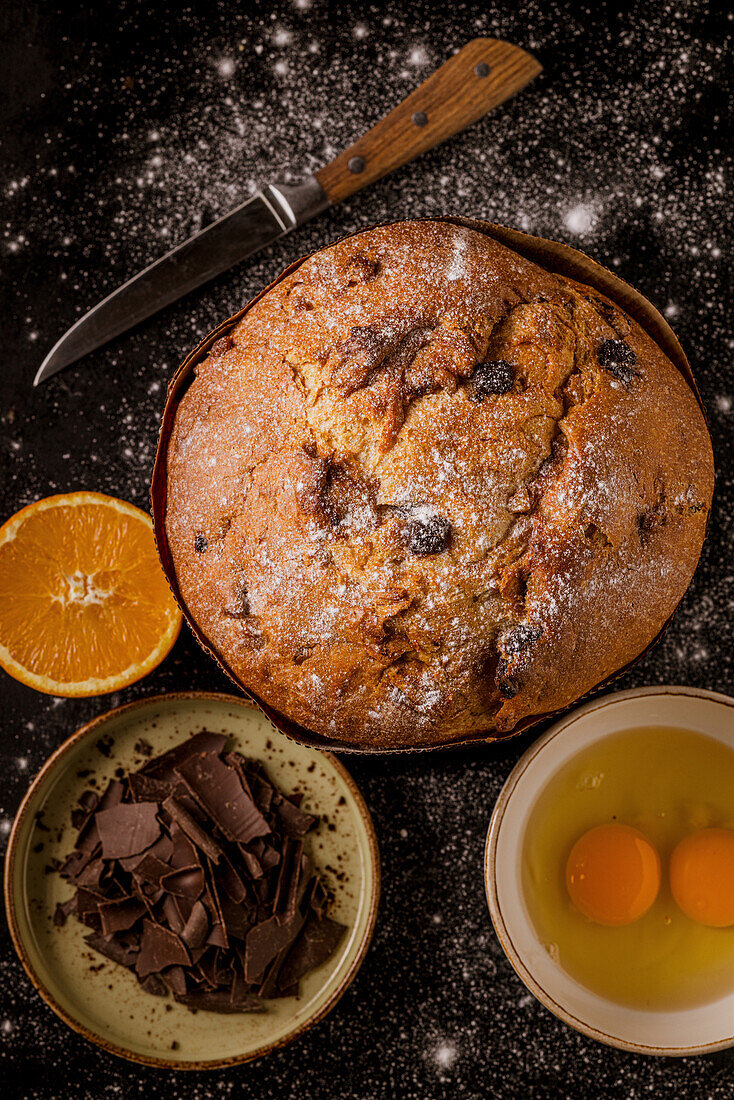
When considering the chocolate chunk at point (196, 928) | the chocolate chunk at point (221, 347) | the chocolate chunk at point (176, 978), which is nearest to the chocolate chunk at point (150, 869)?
the chocolate chunk at point (196, 928)

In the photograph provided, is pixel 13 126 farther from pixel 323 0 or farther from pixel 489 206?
pixel 489 206

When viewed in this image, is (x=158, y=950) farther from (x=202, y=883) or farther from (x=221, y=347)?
(x=221, y=347)

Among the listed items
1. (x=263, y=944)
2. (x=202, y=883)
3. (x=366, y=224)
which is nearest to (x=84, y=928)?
(x=202, y=883)

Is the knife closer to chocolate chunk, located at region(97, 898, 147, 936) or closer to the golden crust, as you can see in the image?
the golden crust

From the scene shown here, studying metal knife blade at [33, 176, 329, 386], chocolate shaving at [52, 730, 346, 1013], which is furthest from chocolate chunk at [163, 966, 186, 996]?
metal knife blade at [33, 176, 329, 386]

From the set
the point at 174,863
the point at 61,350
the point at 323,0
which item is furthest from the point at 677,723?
the point at 323,0
